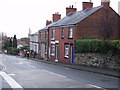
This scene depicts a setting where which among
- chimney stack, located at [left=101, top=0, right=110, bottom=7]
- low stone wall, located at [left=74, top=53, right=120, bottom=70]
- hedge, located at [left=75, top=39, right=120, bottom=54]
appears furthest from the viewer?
chimney stack, located at [left=101, top=0, right=110, bottom=7]

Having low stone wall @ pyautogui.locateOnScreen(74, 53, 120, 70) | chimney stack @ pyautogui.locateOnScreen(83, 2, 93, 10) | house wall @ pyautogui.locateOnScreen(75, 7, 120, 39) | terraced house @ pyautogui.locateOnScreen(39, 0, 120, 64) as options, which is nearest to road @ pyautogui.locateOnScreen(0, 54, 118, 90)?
low stone wall @ pyautogui.locateOnScreen(74, 53, 120, 70)

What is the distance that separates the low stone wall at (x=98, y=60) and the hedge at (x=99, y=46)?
1.66ft

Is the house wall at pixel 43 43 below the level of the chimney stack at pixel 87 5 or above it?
below

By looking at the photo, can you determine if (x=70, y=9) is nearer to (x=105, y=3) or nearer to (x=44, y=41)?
(x=44, y=41)

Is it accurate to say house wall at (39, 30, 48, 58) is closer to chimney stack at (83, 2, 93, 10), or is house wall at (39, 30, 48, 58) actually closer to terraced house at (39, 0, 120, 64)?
terraced house at (39, 0, 120, 64)

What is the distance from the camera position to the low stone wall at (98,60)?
789 inches

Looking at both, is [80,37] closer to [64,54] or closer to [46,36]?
[64,54]

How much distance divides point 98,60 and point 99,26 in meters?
8.27

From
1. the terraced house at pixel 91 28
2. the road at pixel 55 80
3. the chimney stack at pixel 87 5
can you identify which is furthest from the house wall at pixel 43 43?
the road at pixel 55 80

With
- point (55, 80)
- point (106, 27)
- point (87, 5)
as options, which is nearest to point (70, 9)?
→ point (87, 5)

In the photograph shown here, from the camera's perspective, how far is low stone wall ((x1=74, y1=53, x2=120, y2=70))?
20033 mm

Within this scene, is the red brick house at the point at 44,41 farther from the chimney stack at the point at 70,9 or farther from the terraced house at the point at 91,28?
the terraced house at the point at 91,28

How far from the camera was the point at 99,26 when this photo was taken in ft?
98.1

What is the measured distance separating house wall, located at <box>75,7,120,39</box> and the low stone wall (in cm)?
332
